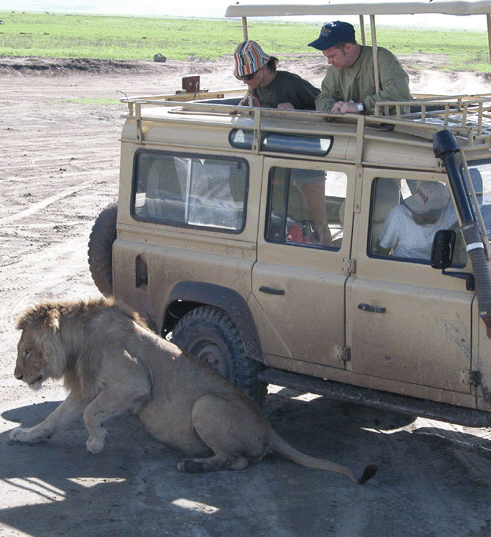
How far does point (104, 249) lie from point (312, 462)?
2.57 meters

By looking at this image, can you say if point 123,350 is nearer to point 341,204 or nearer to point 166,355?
point 166,355

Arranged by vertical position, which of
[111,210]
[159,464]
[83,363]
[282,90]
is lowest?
[159,464]

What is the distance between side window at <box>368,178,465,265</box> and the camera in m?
6.35

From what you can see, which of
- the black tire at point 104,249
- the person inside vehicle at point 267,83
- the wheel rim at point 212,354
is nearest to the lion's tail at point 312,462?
the wheel rim at point 212,354

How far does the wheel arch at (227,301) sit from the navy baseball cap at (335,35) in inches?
74.5

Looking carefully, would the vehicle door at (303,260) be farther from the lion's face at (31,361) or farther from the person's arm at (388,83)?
the lion's face at (31,361)

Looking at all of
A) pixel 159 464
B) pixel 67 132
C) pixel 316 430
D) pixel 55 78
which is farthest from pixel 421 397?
pixel 55 78

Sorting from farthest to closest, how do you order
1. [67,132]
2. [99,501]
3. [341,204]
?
[67,132] → [341,204] → [99,501]

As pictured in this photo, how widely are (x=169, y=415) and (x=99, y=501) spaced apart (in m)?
0.89

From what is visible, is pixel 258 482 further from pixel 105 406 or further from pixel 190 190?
pixel 190 190

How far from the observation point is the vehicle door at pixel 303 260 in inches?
263

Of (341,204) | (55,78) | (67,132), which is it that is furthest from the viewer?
(55,78)

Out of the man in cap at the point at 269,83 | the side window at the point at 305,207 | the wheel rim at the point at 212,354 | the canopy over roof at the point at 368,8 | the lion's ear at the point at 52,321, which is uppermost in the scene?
the canopy over roof at the point at 368,8

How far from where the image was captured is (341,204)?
6.74 m
